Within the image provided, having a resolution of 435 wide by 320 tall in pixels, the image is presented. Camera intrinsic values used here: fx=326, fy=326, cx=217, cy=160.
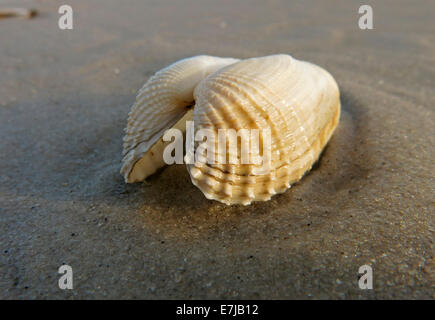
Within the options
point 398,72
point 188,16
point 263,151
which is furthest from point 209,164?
point 188,16

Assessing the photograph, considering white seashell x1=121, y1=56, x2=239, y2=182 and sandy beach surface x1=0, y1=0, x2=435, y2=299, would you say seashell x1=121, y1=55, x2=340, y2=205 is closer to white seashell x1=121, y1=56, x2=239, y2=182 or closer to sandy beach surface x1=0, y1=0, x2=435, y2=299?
white seashell x1=121, y1=56, x2=239, y2=182

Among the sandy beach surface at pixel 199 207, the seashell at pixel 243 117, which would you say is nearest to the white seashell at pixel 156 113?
the seashell at pixel 243 117

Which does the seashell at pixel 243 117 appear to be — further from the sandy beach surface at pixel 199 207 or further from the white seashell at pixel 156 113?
the sandy beach surface at pixel 199 207

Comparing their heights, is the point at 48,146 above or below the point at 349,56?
below

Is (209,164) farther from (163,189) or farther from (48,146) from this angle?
(48,146)

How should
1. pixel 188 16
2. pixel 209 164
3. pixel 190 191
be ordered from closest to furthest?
pixel 209 164, pixel 190 191, pixel 188 16

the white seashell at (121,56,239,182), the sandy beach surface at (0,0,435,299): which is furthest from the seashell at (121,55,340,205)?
the sandy beach surface at (0,0,435,299)
